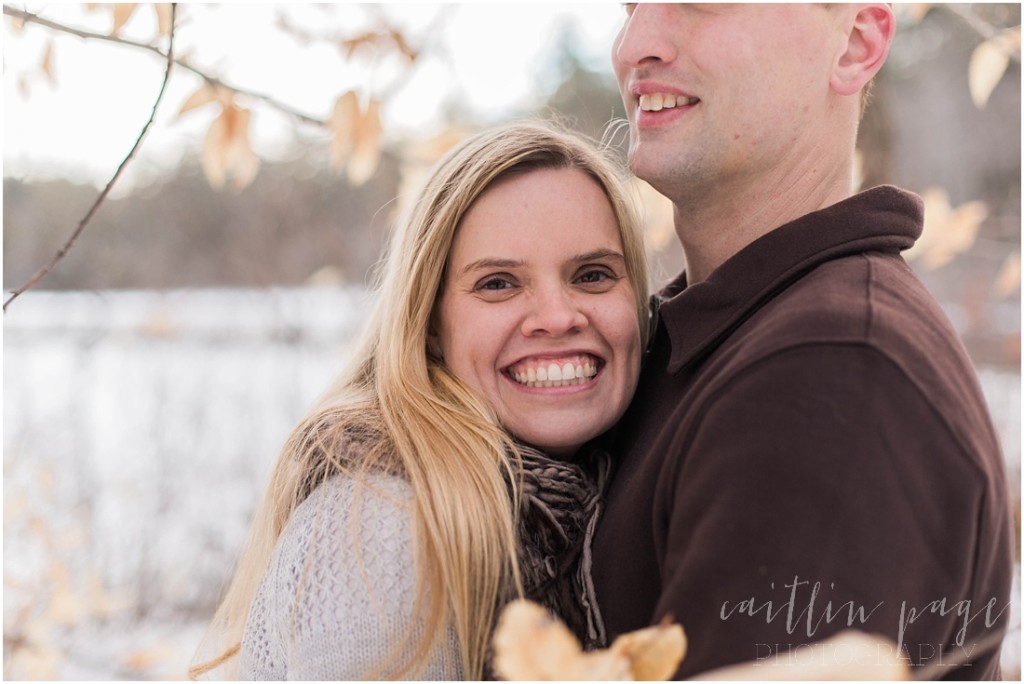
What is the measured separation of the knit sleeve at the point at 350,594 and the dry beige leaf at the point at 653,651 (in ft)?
1.98

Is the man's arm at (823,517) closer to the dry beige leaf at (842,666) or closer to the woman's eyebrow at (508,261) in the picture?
the dry beige leaf at (842,666)

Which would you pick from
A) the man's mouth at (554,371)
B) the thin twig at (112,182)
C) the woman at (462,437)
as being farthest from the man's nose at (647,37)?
the thin twig at (112,182)

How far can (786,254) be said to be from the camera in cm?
150

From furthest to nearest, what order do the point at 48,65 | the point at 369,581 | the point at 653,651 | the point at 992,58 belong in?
1. the point at 992,58
2. the point at 48,65
3. the point at 369,581
4. the point at 653,651

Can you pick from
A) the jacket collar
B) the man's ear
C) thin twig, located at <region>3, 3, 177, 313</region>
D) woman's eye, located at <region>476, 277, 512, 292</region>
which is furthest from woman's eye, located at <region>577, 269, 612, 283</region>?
thin twig, located at <region>3, 3, 177, 313</region>

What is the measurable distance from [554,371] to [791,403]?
0.69 metres

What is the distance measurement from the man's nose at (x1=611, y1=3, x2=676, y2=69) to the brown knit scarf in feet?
2.53

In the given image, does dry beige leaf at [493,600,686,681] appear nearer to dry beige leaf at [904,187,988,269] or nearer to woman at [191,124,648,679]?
woman at [191,124,648,679]

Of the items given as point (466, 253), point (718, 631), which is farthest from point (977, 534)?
point (466, 253)

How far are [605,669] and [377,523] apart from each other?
69 cm

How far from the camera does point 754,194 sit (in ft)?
5.73

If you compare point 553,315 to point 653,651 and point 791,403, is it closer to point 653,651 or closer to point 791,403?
point 791,403

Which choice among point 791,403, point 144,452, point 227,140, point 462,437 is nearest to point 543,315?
point 462,437

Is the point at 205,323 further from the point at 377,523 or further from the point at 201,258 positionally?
the point at 377,523
